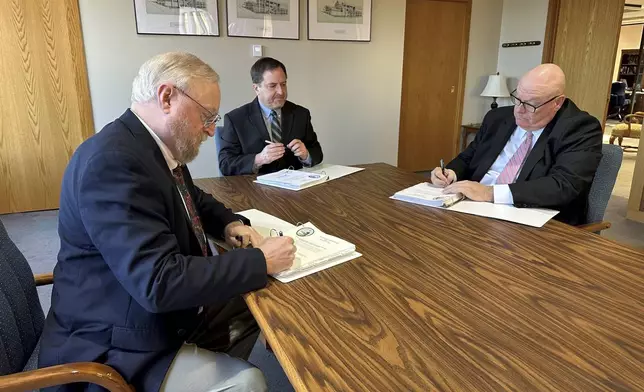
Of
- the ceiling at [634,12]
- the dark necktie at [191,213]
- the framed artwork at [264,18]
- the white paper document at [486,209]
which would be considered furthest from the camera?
the ceiling at [634,12]

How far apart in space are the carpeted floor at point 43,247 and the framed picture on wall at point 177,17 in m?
1.76

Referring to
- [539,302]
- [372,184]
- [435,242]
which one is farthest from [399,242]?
[372,184]

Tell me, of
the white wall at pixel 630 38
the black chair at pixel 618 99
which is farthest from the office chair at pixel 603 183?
the white wall at pixel 630 38

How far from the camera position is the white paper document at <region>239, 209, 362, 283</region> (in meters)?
1.12

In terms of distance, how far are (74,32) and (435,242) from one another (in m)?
3.46

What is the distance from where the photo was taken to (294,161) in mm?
2438

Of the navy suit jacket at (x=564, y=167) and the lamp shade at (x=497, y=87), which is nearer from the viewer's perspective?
the navy suit jacket at (x=564, y=167)

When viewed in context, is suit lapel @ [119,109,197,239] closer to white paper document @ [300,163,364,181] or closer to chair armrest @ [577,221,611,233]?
white paper document @ [300,163,364,181]

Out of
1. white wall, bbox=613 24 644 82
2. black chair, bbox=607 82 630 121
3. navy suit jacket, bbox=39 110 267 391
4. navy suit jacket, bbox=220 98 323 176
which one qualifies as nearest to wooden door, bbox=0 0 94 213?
navy suit jacket, bbox=220 98 323 176

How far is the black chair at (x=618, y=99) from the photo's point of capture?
33.6 ft

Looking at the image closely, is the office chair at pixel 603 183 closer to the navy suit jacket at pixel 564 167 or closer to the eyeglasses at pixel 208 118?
the navy suit jacket at pixel 564 167

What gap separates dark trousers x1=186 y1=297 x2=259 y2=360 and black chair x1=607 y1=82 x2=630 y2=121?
11411mm

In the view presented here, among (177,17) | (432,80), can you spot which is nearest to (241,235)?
(177,17)

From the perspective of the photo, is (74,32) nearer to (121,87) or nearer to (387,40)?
(121,87)
